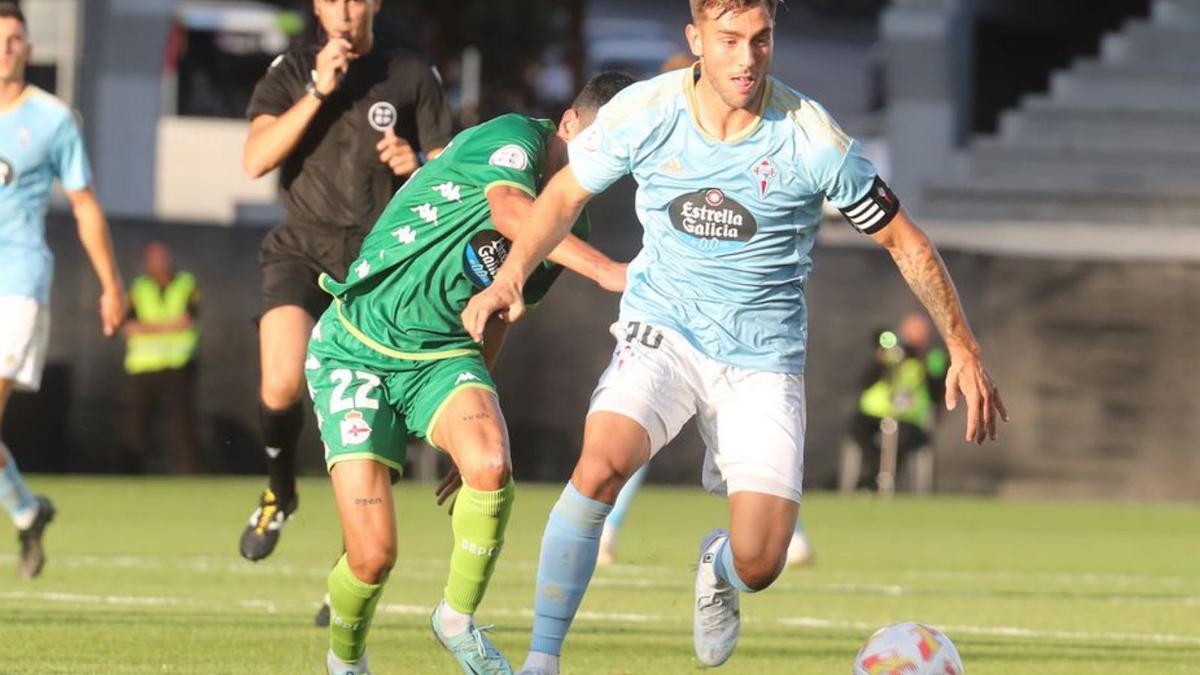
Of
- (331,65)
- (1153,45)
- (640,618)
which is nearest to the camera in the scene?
(331,65)

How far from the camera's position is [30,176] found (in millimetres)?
10273

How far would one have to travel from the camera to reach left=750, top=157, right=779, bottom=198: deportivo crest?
22.5 feet

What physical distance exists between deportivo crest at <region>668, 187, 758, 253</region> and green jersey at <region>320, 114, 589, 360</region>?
0.44 metres

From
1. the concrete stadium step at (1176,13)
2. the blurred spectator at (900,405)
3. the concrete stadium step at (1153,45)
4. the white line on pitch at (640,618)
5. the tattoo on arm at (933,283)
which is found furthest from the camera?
the concrete stadium step at (1176,13)

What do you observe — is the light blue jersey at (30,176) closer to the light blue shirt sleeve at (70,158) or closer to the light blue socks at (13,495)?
the light blue shirt sleeve at (70,158)

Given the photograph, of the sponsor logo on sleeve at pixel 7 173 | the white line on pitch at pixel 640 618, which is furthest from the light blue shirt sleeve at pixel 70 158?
the white line on pitch at pixel 640 618

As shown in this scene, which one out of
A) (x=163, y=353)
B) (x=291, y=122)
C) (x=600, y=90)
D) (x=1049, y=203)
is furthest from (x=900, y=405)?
(x=600, y=90)

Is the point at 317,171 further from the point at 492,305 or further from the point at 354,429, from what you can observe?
the point at 492,305

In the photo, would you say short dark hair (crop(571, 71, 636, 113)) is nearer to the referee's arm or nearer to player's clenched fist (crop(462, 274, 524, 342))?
player's clenched fist (crop(462, 274, 524, 342))

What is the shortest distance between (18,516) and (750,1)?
198 inches

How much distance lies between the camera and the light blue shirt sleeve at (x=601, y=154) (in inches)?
267

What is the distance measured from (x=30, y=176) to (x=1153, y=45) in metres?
21.9

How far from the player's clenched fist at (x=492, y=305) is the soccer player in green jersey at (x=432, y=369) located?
453mm

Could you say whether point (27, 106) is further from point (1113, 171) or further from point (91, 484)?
point (1113, 171)
